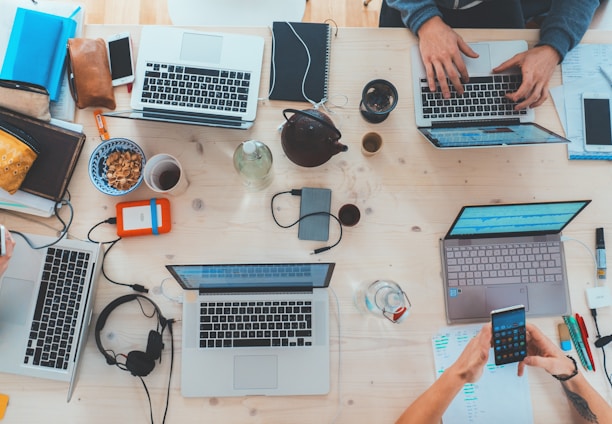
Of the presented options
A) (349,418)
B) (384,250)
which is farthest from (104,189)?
(349,418)

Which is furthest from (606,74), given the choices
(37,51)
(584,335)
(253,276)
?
(37,51)

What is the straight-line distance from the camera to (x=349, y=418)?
106 centimetres

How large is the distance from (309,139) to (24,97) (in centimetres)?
76

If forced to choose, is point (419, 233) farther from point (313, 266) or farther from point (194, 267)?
point (194, 267)

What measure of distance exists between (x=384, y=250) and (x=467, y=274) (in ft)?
0.76

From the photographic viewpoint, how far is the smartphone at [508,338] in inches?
38.7

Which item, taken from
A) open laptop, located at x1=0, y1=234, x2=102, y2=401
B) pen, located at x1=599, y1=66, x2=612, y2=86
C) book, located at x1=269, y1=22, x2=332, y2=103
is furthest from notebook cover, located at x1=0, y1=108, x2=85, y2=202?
pen, located at x1=599, y1=66, x2=612, y2=86

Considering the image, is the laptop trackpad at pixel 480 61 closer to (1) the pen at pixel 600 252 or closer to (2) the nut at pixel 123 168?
(1) the pen at pixel 600 252

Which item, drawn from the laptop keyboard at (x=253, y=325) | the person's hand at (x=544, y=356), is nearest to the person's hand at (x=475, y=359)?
the person's hand at (x=544, y=356)

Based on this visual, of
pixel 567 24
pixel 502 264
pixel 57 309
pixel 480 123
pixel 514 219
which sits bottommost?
pixel 57 309

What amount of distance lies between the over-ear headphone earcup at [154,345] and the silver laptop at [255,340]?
0.21ft

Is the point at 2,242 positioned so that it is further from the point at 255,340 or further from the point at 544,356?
the point at 544,356

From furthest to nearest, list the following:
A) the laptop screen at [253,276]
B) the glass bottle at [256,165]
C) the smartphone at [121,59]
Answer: the smartphone at [121,59]
the glass bottle at [256,165]
the laptop screen at [253,276]

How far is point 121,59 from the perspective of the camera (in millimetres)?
1148
